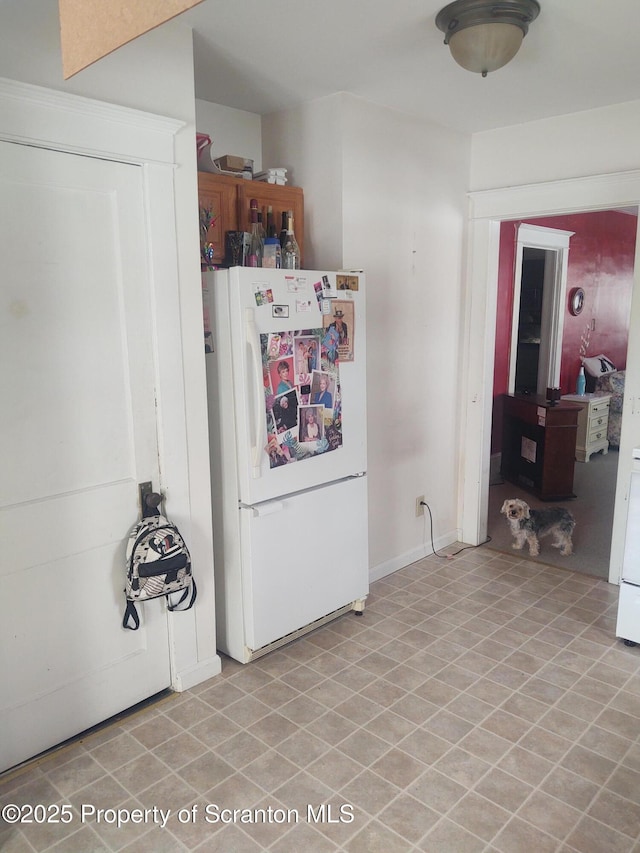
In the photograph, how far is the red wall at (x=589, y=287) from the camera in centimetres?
528

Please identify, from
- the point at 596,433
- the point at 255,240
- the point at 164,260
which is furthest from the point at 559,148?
the point at 596,433

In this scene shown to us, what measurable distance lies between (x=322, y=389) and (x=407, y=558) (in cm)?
145

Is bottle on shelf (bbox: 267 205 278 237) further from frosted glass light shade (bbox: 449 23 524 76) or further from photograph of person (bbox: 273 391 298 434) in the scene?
frosted glass light shade (bbox: 449 23 524 76)

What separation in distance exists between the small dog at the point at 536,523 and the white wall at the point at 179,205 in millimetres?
2044

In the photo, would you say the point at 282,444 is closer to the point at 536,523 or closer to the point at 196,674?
the point at 196,674

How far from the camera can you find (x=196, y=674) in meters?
2.58

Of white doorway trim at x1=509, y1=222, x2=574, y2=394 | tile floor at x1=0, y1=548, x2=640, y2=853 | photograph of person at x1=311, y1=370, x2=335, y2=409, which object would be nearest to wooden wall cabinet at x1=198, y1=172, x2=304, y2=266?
photograph of person at x1=311, y1=370, x2=335, y2=409

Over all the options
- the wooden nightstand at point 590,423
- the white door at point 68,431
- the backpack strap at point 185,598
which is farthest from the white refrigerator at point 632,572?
the wooden nightstand at point 590,423

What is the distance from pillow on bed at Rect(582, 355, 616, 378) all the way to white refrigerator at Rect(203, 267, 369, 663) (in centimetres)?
451

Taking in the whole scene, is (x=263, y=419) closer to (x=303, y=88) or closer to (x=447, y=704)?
(x=447, y=704)

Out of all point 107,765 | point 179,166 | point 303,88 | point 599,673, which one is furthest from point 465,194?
point 107,765

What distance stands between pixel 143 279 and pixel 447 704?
1.99 m

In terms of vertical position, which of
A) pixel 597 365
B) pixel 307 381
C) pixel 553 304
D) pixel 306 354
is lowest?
pixel 597 365

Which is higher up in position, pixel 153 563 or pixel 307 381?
pixel 307 381
